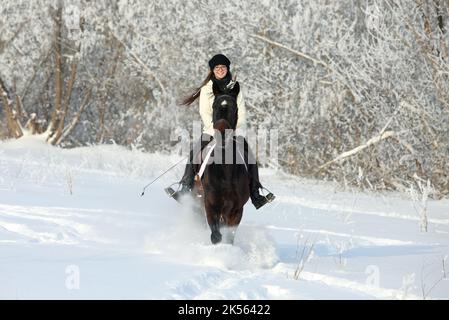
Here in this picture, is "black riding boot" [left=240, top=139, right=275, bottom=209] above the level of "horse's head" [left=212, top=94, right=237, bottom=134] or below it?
below

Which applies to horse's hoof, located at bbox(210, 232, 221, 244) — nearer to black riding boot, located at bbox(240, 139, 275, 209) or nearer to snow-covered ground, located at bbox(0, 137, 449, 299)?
snow-covered ground, located at bbox(0, 137, 449, 299)

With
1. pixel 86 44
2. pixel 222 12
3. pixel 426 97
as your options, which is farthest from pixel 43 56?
pixel 426 97

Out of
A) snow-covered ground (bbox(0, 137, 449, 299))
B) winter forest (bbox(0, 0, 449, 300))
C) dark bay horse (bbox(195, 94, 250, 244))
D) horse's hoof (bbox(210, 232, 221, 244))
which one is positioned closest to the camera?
snow-covered ground (bbox(0, 137, 449, 299))

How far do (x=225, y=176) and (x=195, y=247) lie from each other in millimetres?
788

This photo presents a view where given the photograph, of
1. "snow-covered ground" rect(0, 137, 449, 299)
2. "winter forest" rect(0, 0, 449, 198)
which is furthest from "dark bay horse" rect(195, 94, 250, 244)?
"winter forest" rect(0, 0, 449, 198)

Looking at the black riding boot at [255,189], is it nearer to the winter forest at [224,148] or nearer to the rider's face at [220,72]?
the winter forest at [224,148]

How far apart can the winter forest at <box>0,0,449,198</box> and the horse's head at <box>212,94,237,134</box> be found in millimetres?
4742

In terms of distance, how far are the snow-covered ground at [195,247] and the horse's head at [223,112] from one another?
122 cm

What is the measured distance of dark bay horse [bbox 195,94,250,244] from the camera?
7574 millimetres

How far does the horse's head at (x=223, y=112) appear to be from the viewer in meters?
7.47

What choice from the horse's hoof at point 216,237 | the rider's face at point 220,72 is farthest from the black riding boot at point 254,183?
the rider's face at point 220,72

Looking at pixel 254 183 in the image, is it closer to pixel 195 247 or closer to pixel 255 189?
pixel 255 189

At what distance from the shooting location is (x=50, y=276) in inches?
225

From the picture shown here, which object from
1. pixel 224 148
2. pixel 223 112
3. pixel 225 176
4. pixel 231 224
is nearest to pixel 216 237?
pixel 231 224
